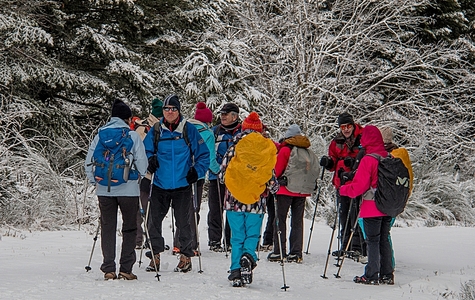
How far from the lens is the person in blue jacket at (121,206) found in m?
6.38

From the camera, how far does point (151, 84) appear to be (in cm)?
1656

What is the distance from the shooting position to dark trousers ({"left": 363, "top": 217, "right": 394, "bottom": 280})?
709cm

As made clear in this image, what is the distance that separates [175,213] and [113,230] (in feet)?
2.75

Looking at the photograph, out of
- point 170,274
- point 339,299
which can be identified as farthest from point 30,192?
point 339,299

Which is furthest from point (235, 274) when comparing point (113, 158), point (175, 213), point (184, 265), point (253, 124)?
point (113, 158)

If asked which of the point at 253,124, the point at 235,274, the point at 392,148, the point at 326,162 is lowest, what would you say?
the point at 235,274

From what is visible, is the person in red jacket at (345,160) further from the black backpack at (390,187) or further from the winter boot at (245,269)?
the winter boot at (245,269)

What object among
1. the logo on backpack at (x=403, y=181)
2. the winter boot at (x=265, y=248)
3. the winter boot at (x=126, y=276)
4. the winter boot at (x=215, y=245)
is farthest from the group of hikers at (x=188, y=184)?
the winter boot at (x=265, y=248)

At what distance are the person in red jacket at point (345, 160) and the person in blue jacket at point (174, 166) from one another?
7.50 ft

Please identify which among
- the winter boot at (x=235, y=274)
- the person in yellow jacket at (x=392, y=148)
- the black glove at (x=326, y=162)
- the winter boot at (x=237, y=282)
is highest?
the person in yellow jacket at (x=392, y=148)

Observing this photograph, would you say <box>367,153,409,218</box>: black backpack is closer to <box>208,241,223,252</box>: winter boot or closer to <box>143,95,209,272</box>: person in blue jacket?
<box>143,95,209,272</box>: person in blue jacket

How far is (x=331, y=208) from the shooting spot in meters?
15.1

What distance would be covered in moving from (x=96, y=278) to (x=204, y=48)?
35.3 feet

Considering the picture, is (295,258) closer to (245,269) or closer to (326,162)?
(326,162)
